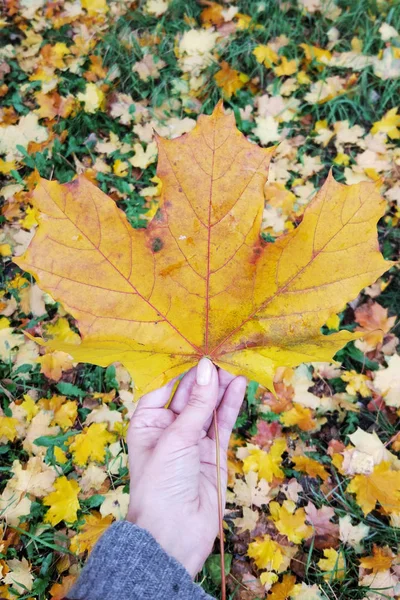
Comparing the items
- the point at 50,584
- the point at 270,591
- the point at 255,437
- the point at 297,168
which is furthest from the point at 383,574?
the point at 297,168

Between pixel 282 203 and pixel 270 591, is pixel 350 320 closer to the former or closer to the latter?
pixel 282 203

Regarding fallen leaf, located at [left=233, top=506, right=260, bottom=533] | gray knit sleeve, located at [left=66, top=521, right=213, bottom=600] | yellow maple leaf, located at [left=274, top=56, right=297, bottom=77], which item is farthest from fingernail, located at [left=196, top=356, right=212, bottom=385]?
yellow maple leaf, located at [left=274, top=56, right=297, bottom=77]

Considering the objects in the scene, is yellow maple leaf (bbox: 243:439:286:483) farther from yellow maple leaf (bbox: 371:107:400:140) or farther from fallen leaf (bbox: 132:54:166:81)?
fallen leaf (bbox: 132:54:166:81)

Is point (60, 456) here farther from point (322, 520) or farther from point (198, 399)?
point (322, 520)

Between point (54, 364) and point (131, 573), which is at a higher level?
point (131, 573)

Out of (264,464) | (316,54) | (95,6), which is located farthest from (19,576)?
(95,6)

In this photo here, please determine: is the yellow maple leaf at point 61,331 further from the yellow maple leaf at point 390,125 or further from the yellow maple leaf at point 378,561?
the yellow maple leaf at point 390,125

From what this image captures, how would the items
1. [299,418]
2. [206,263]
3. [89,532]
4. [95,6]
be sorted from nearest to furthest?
[206,263] < [89,532] < [299,418] < [95,6]
